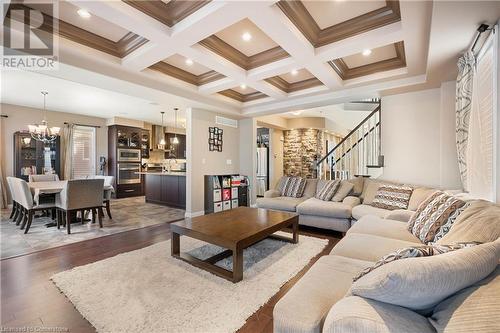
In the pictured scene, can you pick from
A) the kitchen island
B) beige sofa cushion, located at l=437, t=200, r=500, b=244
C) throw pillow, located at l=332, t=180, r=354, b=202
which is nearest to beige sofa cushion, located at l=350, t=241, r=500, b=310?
beige sofa cushion, located at l=437, t=200, r=500, b=244

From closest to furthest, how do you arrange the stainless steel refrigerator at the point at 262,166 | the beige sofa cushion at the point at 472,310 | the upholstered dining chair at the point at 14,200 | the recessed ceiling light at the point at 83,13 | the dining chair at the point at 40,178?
the beige sofa cushion at the point at 472,310
the recessed ceiling light at the point at 83,13
the upholstered dining chair at the point at 14,200
the dining chair at the point at 40,178
the stainless steel refrigerator at the point at 262,166

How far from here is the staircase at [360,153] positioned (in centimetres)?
479

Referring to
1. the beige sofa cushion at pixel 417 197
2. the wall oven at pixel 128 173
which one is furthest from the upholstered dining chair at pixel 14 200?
the beige sofa cushion at pixel 417 197

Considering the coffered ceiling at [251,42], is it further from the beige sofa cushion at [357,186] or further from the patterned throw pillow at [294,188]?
the patterned throw pillow at [294,188]

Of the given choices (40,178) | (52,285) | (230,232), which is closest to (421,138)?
(230,232)

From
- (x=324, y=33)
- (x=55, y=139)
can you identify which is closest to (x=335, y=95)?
(x=324, y=33)

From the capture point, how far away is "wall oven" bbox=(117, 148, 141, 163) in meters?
7.72

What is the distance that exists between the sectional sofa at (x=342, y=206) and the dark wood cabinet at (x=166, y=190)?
253 centimetres

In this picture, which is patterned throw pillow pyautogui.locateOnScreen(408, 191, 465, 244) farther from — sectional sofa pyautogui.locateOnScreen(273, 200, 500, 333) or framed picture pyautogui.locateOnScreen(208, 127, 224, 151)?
framed picture pyautogui.locateOnScreen(208, 127, 224, 151)

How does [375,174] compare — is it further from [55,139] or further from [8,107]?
[8,107]

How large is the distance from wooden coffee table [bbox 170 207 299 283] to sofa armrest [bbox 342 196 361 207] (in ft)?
3.85

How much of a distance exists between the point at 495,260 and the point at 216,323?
1.65 meters

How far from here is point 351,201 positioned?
383 centimetres

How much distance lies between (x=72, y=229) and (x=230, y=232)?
134 inches
